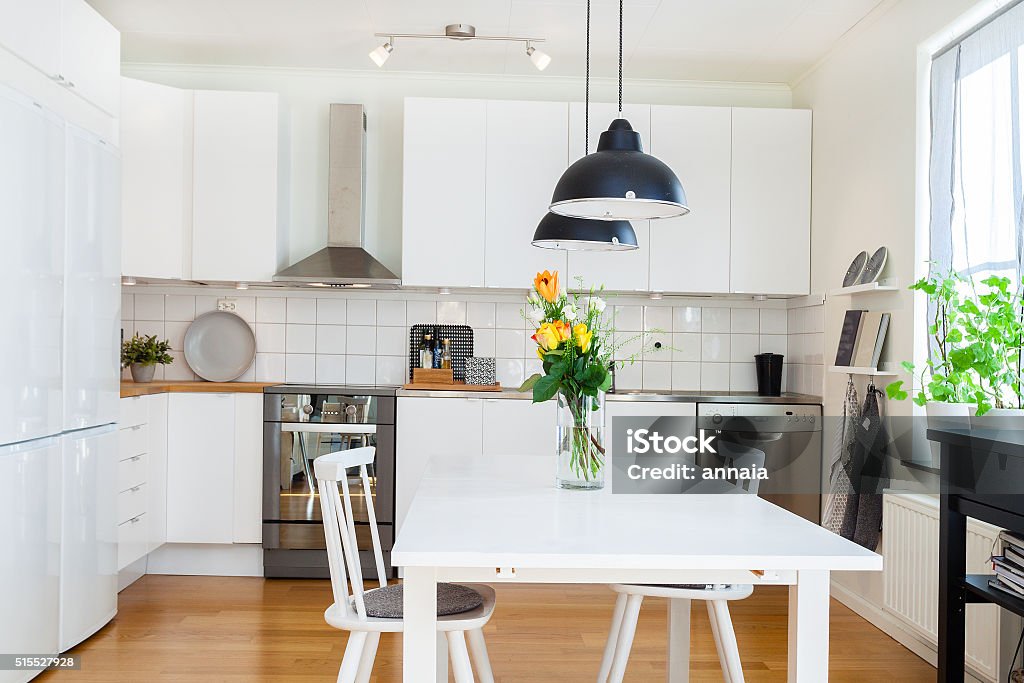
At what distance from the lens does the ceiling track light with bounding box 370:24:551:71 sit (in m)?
4.07

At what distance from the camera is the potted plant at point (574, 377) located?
215 cm

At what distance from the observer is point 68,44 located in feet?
10.3

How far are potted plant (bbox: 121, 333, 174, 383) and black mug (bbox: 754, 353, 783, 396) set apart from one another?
3.16 m

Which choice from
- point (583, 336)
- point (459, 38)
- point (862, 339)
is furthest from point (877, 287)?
point (459, 38)

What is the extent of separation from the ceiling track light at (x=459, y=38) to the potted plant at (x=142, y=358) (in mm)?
1853

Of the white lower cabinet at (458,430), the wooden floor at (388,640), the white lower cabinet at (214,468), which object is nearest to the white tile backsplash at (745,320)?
the white lower cabinet at (458,430)

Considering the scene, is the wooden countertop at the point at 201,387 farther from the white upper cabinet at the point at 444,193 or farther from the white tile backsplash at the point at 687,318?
the white tile backsplash at the point at 687,318

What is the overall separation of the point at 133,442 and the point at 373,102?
7.23 feet

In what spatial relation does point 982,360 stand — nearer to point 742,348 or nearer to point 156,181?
point 742,348

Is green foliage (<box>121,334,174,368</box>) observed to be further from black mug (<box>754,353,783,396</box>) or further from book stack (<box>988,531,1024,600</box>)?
book stack (<box>988,531,1024,600</box>)

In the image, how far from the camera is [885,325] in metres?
3.70

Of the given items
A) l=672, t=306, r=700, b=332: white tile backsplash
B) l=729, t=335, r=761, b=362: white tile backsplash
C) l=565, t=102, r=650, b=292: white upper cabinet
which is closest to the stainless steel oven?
l=565, t=102, r=650, b=292: white upper cabinet

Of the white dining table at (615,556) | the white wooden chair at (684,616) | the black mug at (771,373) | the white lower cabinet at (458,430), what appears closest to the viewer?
the white dining table at (615,556)

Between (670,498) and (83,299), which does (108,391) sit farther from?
(670,498)
